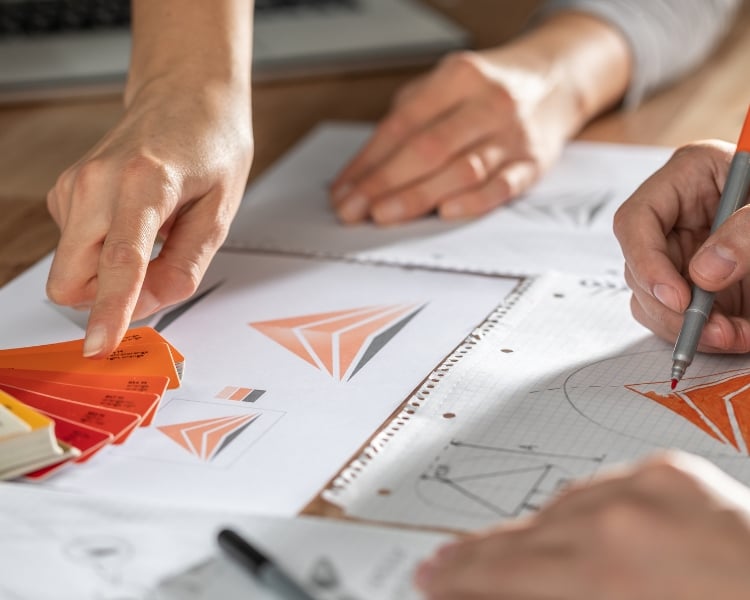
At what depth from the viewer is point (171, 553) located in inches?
21.5

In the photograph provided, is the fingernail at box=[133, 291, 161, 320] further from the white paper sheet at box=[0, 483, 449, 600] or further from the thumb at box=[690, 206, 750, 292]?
the thumb at box=[690, 206, 750, 292]

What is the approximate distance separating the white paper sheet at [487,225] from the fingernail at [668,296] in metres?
0.16

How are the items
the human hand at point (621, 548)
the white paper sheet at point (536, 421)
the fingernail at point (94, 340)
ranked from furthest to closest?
the fingernail at point (94, 340) → the white paper sheet at point (536, 421) → the human hand at point (621, 548)

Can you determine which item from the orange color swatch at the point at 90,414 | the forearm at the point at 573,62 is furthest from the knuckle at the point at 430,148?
the orange color swatch at the point at 90,414

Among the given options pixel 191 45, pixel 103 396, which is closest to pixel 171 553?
pixel 103 396

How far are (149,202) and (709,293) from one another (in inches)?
15.7

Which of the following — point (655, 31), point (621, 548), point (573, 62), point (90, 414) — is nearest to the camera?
point (621, 548)

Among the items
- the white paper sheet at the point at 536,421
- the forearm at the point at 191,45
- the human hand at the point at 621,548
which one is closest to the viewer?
the human hand at the point at 621,548

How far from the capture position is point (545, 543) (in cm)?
48

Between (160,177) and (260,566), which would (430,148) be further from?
(260,566)

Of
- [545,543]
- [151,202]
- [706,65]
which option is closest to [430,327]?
[151,202]

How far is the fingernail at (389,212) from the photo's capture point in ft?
3.39

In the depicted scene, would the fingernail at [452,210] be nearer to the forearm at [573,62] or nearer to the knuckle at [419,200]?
the knuckle at [419,200]

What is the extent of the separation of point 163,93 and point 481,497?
45 cm
